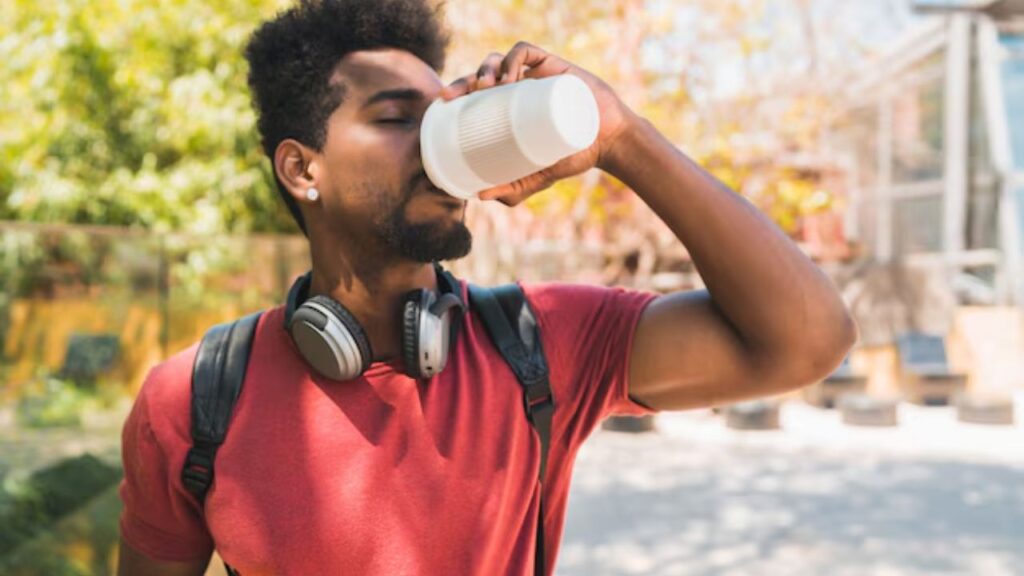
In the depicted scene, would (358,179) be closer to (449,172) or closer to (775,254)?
(449,172)

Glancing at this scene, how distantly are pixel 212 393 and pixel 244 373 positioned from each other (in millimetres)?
66

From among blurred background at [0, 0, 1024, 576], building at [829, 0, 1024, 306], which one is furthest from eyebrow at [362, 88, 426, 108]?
building at [829, 0, 1024, 306]

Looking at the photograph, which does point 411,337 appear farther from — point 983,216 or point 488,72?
point 983,216

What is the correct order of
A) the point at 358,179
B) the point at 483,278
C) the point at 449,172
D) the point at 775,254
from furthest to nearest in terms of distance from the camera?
1. the point at 483,278
2. the point at 358,179
3. the point at 775,254
4. the point at 449,172

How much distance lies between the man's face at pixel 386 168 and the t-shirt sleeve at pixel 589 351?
20cm

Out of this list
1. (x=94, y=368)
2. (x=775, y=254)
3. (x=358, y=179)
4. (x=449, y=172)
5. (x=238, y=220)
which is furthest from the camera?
(x=238, y=220)

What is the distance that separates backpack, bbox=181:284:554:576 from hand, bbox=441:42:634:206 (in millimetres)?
226

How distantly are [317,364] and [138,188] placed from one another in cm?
1077

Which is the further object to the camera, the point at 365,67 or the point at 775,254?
the point at 365,67

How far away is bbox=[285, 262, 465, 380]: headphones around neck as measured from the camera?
1435 mm

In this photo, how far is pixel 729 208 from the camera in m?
1.45

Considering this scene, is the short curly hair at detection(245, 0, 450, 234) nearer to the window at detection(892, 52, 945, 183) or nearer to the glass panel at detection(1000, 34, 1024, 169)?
the glass panel at detection(1000, 34, 1024, 169)

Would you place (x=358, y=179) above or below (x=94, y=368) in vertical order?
above

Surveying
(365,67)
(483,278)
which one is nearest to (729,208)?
(365,67)
